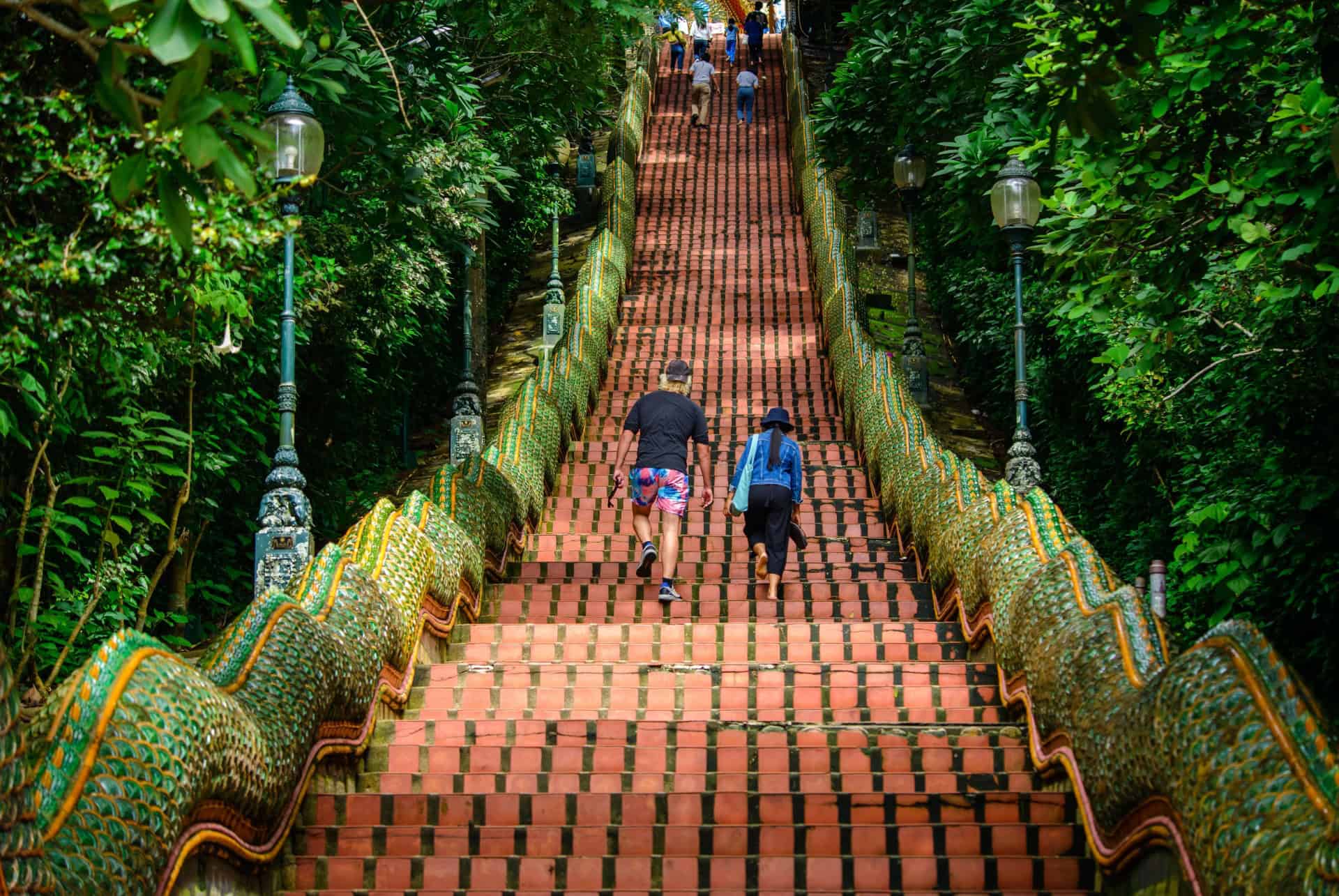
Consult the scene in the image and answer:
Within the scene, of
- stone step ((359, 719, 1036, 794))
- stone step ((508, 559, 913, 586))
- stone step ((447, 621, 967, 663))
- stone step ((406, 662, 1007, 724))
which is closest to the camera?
stone step ((359, 719, 1036, 794))

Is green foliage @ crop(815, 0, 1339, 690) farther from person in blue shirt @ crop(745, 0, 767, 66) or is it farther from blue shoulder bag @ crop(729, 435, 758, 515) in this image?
person in blue shirt @ crop(745, 0, 767, 66)

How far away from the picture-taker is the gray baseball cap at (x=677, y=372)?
11.4 metres

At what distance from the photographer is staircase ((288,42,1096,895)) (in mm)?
6547

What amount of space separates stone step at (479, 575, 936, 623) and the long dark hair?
2.72 ft

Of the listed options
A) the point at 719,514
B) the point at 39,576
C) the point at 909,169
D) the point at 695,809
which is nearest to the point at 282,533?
the point at 39,576

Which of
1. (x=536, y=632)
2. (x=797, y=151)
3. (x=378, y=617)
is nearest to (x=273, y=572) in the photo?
(x=536, y=632)

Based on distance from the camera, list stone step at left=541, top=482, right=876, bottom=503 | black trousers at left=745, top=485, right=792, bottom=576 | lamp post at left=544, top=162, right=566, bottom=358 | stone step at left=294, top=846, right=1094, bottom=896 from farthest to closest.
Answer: lamp post at left=544, top=162, right=566, bottom=358 → stone step at left=541, top=482, right=876, bottom=503 → black trousers at left=745, top=485, right=792, bottom=576 → stone step at left=294, top=846, right=1094, bottom=896

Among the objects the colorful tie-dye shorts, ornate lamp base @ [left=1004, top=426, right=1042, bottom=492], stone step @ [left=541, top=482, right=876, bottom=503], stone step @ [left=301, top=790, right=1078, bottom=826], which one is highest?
stone step @ [left=541, top=482, right=876, bottom=503]

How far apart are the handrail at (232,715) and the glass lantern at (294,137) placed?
194 centimetres

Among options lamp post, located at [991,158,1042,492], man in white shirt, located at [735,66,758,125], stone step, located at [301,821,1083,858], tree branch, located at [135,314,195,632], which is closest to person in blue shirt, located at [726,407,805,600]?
lamp post, located at [991,158,1042,492]

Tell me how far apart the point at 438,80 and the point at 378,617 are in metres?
5.42

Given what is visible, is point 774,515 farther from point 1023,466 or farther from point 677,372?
point 1023,466

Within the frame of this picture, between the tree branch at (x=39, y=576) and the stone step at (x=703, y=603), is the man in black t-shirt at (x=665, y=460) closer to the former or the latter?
the stone step at (x=703, y=603)

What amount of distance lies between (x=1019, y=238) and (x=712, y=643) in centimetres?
477
